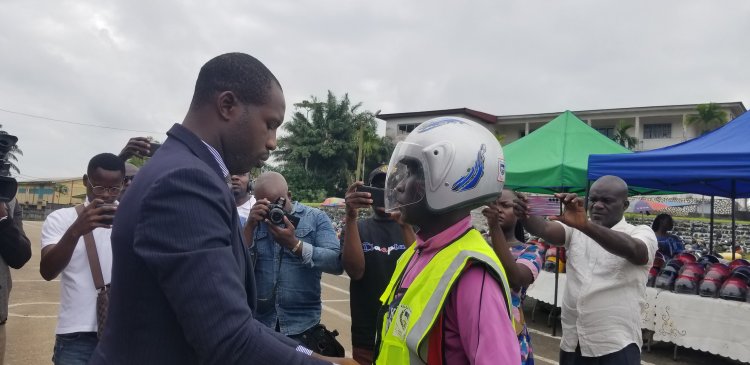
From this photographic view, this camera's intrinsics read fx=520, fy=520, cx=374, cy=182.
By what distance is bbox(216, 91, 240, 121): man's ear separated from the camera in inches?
59.3

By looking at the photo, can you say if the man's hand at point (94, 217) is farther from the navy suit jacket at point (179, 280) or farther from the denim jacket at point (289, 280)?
the navy suit jacket at point (179, 280)

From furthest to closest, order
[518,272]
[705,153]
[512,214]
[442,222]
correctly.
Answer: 1. [705,153]
2. [512,214]
3. [518,272]
4. [442,222]

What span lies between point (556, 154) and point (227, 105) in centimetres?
785

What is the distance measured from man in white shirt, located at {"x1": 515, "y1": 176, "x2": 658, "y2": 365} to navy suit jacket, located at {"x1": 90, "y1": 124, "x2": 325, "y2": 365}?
2.37m

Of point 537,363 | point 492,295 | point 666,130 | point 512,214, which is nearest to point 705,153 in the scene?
point 537,363

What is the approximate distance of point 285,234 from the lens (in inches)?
128

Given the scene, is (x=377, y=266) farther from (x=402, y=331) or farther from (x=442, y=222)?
(x=402, y=331)

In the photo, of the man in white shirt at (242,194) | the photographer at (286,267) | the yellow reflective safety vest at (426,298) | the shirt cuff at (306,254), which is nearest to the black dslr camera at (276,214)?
the photographer at (286,267)

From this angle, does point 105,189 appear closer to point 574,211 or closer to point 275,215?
point 275,215

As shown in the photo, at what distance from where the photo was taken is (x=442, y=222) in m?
1.90

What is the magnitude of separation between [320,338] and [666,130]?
3936cm

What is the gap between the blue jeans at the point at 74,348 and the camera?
283 centimetres

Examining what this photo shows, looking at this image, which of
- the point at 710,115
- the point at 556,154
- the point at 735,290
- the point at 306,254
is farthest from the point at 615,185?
the point at 710,115

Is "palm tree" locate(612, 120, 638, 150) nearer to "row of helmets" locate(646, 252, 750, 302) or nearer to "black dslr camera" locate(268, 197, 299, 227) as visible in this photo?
"row of helmets" locate(646, 252, 750, 302)
